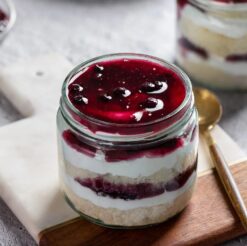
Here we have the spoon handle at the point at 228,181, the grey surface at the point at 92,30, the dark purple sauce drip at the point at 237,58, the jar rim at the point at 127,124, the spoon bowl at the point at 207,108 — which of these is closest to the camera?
the jar rim at the point at 127,124

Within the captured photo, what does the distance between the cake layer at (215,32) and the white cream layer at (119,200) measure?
411 mm

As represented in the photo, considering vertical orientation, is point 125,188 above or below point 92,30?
above

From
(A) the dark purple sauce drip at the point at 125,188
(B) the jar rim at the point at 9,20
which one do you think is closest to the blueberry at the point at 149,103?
(A) the dark purple sauce drip at the point at 125,188

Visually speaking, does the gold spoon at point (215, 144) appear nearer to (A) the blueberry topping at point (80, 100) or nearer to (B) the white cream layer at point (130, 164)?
(B) the white cream layer at point (130, 164)

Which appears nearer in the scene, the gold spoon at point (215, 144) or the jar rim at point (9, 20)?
the gold spoon at point (215, 144)

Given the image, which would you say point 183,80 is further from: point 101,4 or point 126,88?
point 101,4

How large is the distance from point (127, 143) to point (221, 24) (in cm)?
47

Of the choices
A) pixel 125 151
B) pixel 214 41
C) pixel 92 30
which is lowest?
pixel 92 30

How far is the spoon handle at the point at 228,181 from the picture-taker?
105 cm

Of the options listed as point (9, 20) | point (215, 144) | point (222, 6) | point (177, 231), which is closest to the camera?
point (177, 231)

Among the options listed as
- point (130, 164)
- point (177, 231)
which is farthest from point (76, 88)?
point (177, 231)

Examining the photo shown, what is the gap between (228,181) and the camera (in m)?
1.09

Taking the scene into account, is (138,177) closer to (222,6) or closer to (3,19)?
(222,6)

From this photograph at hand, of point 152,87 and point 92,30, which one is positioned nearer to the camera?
point 152,87
